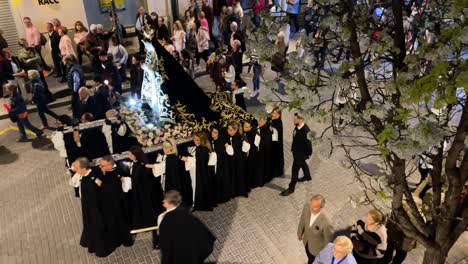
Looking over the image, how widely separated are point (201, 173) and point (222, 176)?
1.48 feet

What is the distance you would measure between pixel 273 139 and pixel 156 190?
95.0 inches

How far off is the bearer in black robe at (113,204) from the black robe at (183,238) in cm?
133

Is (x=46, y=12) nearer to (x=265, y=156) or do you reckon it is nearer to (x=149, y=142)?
(x=149, y=142)

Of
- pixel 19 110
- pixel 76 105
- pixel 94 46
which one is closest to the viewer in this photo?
pixel 76 105

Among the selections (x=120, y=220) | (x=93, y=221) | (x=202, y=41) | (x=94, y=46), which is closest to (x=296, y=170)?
(x=120, y=220)

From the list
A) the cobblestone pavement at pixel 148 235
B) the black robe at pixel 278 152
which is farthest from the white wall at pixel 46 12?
the black robe at pixel 278 152

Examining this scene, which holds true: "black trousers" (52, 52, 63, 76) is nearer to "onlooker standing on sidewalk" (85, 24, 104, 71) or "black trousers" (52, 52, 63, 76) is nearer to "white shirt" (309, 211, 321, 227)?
"onlooker standing on sidewalk" (85, 24, 104, 71)

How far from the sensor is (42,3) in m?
14.3

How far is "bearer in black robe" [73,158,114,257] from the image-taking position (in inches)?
254

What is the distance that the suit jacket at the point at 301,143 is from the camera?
312 inches

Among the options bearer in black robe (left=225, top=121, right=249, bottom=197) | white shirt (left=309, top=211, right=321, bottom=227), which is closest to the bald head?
bearer in black robe (left=225, top=121, right=249, bottom=197)

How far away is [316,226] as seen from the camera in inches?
236

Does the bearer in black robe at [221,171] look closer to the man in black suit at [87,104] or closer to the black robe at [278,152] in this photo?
the black robe at [278,152]

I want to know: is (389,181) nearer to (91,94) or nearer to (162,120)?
(162,120)
